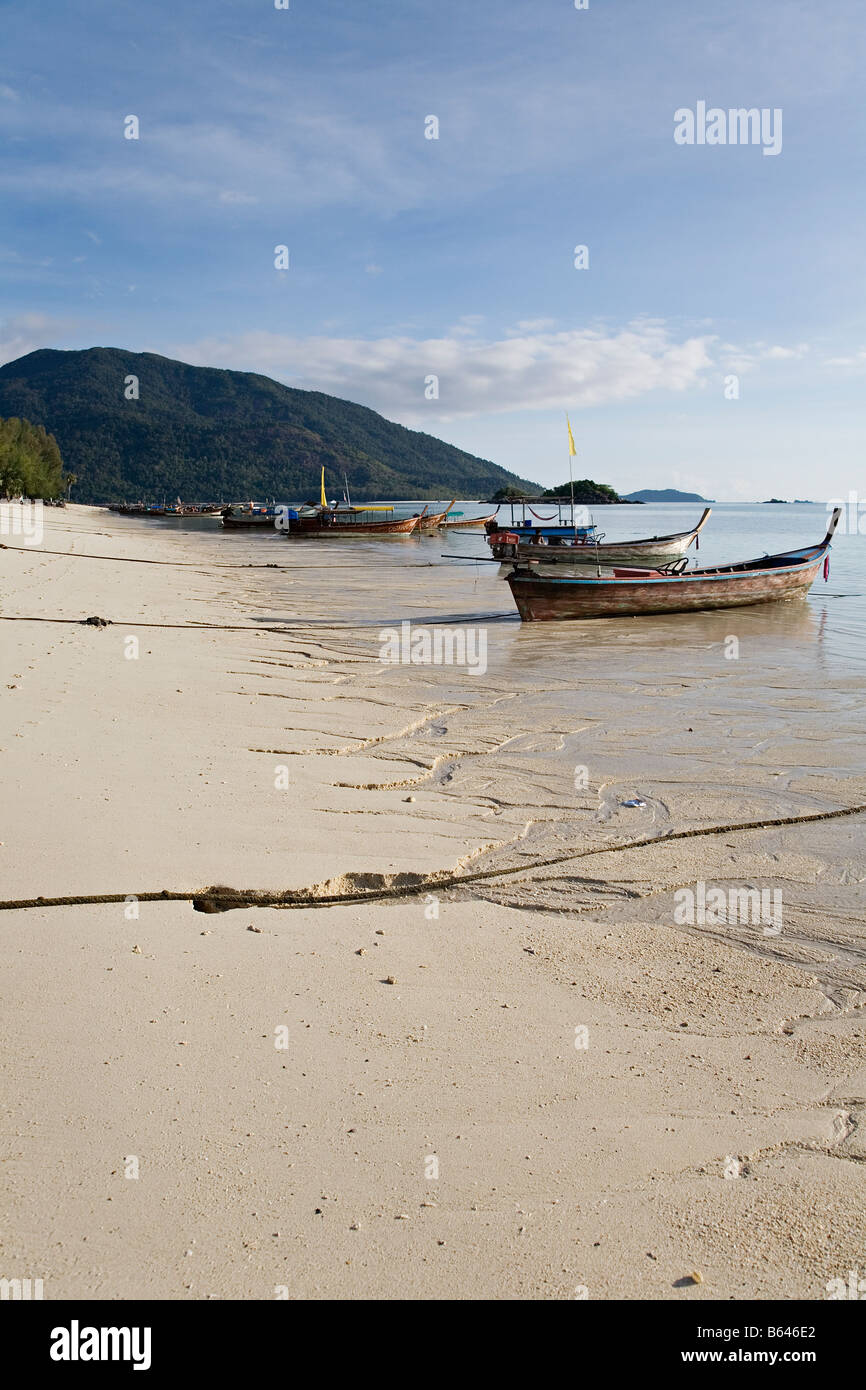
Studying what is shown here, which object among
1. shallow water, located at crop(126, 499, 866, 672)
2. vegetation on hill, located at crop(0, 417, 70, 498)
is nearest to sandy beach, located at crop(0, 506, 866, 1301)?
shallow water, located at crop(126, 499, 866, 672)

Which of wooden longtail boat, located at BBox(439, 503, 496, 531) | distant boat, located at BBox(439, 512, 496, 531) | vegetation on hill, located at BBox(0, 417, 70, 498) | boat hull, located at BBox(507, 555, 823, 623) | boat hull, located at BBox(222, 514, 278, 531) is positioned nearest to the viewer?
boat hull, located at BBox(507, 555, 823, 623)

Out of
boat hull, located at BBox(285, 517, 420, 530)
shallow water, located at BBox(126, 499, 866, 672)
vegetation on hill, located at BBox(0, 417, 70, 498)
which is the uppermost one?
vegetation on hill, located at BBox(0, 417, 70, 498)

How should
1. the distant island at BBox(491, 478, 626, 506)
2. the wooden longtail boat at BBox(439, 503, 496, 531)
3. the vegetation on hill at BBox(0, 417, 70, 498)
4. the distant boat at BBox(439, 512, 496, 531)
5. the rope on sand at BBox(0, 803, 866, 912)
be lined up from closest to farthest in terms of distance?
the rope on sand at BBox(0, 803, 866, 912), the distant boat at BBox(439, 512, 496, 531), the wooden longtail boat at BBox(439, 503, 496, 531), the vegetation on hill at BBox(0, 417, 70, 498), the distant island at BBox(491, 478, 626, 506)

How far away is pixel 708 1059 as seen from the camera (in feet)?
11.4

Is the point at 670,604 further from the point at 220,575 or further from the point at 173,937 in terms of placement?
the point at 173,937

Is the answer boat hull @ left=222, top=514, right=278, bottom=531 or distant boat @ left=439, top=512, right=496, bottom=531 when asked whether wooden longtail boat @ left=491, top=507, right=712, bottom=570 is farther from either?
boat hull @ left=222, top=514, right=278, bottom=531

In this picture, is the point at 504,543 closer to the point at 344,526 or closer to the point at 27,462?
the point at 344,526

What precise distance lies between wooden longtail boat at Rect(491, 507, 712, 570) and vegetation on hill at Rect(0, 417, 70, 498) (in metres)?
64.4

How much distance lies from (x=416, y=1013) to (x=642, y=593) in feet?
60.3

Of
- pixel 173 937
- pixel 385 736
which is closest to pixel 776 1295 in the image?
pixel 173 937

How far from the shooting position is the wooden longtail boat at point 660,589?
19.9 m

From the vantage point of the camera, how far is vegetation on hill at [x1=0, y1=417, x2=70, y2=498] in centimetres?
8325

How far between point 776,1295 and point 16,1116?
7.49 feet
